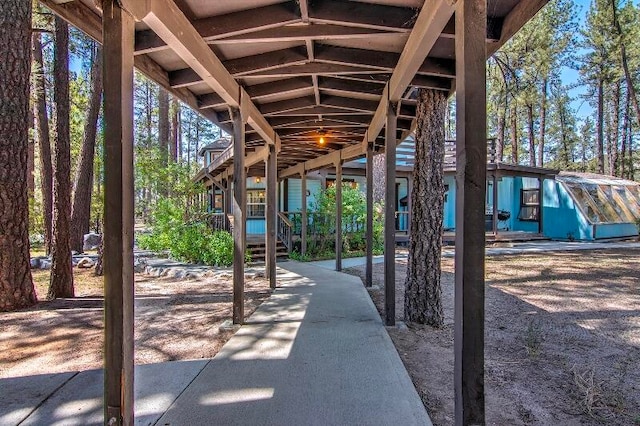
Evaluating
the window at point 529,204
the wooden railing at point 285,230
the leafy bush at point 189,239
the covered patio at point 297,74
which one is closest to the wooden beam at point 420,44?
the covered patio at point 297,74

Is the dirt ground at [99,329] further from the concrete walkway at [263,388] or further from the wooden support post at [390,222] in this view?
the wooden support post at [390,222]

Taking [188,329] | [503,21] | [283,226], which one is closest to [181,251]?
[283,226]

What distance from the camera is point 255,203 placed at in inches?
534

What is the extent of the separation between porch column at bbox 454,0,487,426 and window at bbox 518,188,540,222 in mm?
17109

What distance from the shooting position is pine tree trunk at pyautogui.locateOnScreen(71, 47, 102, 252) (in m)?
8.25

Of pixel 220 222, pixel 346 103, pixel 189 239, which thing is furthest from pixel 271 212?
pixel 220 222

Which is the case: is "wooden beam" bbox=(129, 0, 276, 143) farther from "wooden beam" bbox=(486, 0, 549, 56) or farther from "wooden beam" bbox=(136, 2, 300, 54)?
"wooden beam" bbox=(486, 0, 549, 56)

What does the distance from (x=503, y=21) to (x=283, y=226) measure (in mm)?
9773

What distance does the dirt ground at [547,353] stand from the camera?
265cm

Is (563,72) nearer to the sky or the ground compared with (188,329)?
nearer to the sky

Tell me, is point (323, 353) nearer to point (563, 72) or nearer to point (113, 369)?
point (113, 369)

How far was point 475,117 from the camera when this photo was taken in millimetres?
1865

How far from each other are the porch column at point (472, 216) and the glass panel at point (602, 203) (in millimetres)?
17388

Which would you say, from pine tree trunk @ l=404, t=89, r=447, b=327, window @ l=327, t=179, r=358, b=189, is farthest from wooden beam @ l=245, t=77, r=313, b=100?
window @ l=327, t=179, r=358, b=189
